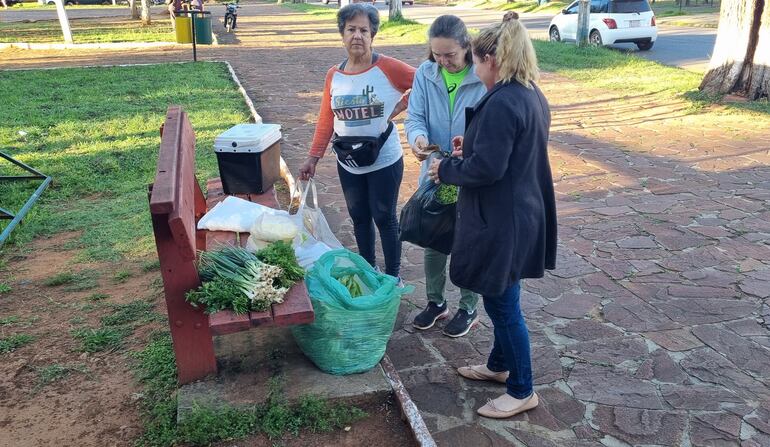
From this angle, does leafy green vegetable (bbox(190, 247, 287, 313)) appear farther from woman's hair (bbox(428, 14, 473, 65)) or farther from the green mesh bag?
woman's hair (bbox(428, 14, 473, 65))

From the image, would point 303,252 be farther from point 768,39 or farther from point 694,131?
point 768,39

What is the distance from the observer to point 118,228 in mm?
5840

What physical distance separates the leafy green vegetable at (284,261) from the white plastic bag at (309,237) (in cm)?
26

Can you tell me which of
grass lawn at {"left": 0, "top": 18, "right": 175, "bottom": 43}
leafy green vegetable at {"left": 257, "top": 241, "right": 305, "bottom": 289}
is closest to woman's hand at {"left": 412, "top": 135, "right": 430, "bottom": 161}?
leafy green vegetable at {"left": 257, "top": 241, "right": 305, "bottom": 289}

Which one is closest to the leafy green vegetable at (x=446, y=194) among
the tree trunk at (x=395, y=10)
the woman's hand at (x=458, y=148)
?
the woman's hand at (x=458, y=148)

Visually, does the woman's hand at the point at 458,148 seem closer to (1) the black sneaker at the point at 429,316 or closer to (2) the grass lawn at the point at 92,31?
(1) the black sneaker at the point at 429,316

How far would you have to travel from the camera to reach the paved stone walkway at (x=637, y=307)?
10.5ft

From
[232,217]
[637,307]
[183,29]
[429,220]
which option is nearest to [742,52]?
[637,307]

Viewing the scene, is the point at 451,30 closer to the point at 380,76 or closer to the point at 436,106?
the point at 436,106

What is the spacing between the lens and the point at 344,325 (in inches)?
131

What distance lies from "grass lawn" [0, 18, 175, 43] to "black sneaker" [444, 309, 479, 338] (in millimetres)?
19931

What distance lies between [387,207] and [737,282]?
2.50m

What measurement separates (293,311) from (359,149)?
1133 millimetres

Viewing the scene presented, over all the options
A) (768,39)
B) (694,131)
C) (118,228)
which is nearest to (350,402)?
(118,228)
